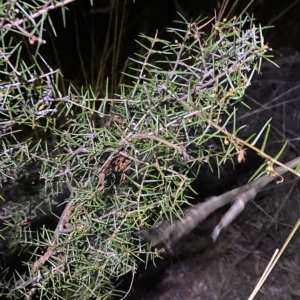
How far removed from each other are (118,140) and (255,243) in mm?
687

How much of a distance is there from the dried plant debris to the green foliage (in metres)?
0.34

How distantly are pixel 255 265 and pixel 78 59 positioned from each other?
0.51 meters

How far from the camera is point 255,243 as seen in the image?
98 centimetres

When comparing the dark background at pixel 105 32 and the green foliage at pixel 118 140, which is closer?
the green foliage at pixel 118 140

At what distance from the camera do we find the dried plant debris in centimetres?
88

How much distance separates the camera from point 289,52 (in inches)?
42.9

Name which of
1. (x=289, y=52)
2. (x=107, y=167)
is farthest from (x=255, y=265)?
(x=107, y=167)

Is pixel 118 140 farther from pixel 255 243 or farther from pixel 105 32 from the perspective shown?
pixel 255 243

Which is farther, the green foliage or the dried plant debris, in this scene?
the dried plant debris

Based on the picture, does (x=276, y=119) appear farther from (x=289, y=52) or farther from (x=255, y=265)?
(x=255, y=265)

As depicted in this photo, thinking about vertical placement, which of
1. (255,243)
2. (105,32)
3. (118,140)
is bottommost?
(255,243)

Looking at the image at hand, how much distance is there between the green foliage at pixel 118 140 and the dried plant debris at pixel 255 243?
34cm

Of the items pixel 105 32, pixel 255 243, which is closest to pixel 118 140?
pixel 105 32

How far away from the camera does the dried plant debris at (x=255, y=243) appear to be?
88cm
